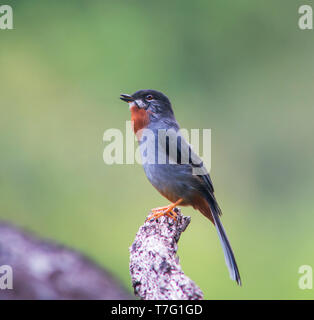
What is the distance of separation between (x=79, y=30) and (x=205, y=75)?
97.0 inches

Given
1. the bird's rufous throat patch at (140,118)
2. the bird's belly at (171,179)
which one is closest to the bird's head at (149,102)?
the bird's rufous throat patch at (140,118)

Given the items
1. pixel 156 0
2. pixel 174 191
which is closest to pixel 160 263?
pixel 174 191

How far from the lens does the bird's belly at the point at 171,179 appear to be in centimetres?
359

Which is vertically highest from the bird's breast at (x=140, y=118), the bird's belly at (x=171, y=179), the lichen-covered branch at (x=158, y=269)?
the bird's breast at (x=140, y=118)

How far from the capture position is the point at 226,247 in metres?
3.51

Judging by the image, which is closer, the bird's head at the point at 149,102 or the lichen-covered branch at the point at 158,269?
the lichen-covered branch at the point at 158,269

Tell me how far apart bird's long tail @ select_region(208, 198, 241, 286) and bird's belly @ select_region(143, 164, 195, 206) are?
0.21m

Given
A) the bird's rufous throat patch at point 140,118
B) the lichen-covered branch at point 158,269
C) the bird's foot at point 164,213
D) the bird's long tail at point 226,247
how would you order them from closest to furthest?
the lichen-covered branch at point 158,269 < the bird's foot at point 164,213 < the bird's long tail at point 226,247 < the bird's rufous throat patch at point 140,118

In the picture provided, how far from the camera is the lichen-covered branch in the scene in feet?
7.78

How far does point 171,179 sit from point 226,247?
689 mm

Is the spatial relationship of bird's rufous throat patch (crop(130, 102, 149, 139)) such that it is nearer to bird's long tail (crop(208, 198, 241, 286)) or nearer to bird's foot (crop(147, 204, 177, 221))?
bird's foot (crop(147, 204, 177, 221))

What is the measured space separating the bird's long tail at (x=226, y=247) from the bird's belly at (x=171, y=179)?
0.21 metres

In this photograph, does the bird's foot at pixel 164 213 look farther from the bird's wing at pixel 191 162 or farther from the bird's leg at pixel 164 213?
the bird's wing at pixel 191 162

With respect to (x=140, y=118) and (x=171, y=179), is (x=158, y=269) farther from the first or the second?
(x=140, y=118)
